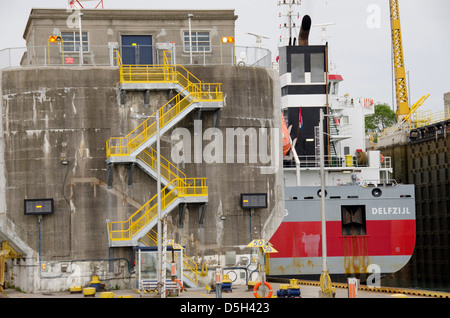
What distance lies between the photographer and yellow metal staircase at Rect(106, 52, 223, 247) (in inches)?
1502

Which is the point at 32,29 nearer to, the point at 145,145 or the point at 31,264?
the point at 145,145

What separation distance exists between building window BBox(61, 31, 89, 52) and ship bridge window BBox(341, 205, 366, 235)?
2335 cm

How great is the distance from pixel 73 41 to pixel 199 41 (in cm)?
643

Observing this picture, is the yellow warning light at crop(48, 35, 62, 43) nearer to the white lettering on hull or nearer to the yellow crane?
the white lettering on hull

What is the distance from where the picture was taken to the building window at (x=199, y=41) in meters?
42.7

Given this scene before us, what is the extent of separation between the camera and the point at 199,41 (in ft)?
140

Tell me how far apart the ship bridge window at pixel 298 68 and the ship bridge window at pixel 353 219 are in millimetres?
12321

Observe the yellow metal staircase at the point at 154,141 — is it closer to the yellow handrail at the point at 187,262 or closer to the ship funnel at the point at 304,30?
the yellow handrail at the point at 187,262

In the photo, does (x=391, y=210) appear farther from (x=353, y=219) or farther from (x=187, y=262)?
(x=187, y=262)

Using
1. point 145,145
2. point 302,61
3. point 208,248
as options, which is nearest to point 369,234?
point 302,61

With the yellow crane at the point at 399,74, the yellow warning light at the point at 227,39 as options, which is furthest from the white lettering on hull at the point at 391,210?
the yellow crane at the point at 399,74

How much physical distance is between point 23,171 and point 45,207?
2.06 m

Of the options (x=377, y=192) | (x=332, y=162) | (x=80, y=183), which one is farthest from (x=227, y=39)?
(x=332, y=162)

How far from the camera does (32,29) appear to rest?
140 ft
